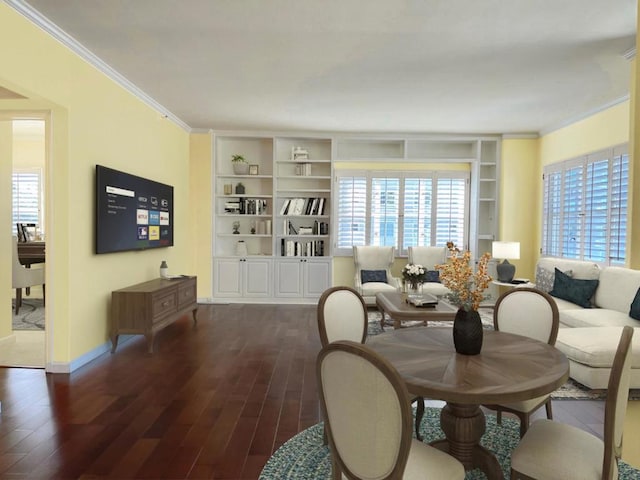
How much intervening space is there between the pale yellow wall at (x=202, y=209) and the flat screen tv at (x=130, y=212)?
3.60 feet

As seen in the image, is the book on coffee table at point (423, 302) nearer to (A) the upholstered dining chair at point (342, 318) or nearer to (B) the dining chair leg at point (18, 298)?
(A) the upholstered dining chair at point (342, 318)

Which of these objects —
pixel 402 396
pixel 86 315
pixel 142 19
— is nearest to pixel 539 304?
pixel 402 396

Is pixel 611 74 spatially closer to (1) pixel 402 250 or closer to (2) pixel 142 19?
(1) pixel 402 250

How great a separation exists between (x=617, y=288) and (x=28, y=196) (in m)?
9.29

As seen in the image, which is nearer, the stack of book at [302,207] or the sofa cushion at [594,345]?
the sofa cushion at [594,345]

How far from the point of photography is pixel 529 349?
2027 mm

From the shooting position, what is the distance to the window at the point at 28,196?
7.73 meters

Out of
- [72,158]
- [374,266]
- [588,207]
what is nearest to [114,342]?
[72,158]

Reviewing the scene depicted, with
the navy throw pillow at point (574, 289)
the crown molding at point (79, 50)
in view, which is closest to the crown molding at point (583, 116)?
the navy throw pillow at point (574, 289)

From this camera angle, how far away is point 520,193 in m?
6.70

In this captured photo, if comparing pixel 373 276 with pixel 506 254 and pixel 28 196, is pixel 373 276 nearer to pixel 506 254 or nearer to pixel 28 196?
pixel 506 254

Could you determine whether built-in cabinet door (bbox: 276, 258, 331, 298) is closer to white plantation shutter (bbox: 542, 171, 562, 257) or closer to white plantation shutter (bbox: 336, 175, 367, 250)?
white plantation shutter (bbox: 336, 175, 367, 250)

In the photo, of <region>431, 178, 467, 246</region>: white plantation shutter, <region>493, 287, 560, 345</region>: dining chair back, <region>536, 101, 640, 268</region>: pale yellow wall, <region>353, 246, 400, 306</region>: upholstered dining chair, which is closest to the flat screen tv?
<region>353, 246, 400, 306</region>: upholstered dining chair

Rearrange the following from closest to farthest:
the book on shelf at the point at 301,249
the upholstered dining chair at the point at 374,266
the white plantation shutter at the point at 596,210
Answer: the white plantation shutter at the point at 596,210 < the upholstered dining chair at the point at 374,266 < the book on shelf at the point at 301,249
